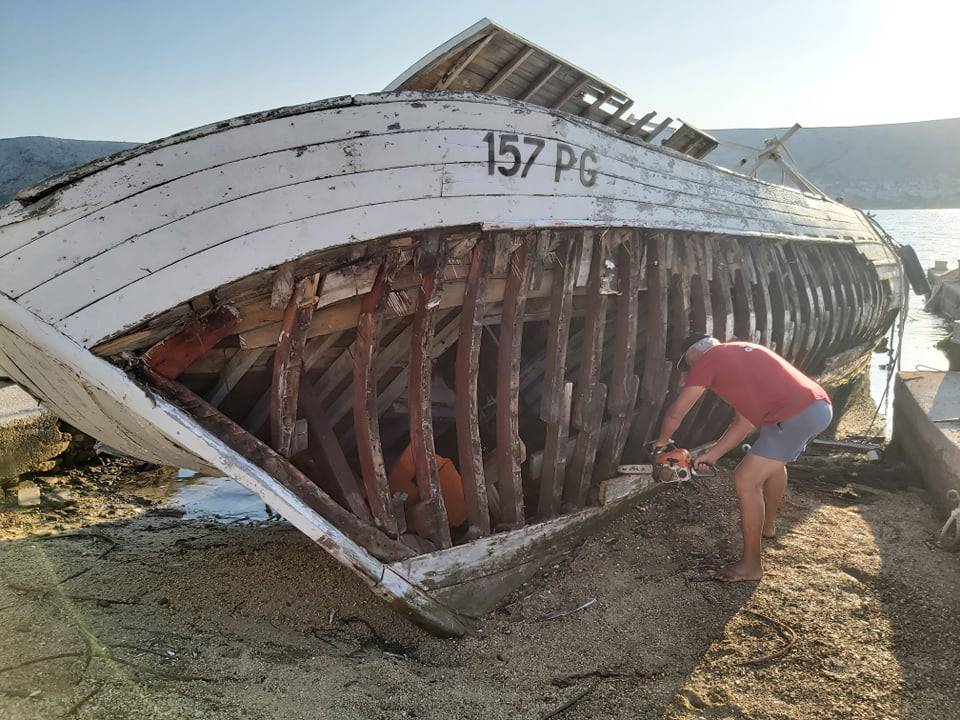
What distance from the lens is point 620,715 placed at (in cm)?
299

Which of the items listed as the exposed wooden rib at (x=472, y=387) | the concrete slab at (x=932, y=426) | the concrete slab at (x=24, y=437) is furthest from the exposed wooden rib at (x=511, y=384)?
the concrete slab at (x=24, y=437)

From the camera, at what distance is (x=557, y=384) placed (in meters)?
4.13

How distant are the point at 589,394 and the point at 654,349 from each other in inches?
34.5

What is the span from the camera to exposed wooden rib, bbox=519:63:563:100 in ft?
14.4

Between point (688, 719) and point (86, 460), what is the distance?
18.8ft

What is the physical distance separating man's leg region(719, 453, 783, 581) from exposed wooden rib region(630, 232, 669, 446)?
95 cm

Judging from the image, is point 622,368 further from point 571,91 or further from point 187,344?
point 187,344

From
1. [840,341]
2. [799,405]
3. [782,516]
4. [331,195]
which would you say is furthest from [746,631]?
[840,341]

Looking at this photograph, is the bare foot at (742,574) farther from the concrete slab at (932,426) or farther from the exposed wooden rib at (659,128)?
the exposed wooden rib at (659,128)

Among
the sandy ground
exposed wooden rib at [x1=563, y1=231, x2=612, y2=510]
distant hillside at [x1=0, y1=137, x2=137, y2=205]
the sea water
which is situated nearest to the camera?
the sandy ground

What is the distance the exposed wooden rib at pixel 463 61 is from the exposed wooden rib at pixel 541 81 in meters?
0.59

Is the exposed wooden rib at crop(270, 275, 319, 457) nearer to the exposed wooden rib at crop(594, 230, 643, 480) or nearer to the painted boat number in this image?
the painted boat number

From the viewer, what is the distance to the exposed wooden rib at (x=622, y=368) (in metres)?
4.55

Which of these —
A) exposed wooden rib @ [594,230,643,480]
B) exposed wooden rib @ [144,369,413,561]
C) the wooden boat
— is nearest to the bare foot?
the wooden boat
